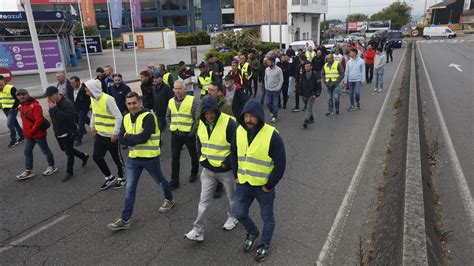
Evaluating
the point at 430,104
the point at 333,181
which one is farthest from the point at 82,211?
the point at 430,104

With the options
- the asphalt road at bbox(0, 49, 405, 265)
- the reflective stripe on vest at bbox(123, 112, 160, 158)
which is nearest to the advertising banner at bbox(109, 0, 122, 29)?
the asphalt road at bbox(0, 49, 405, 265)

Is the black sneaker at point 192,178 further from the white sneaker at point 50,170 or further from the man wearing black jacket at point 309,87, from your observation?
the man wearing black jacket at point 309,87

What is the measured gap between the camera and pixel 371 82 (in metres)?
15.8

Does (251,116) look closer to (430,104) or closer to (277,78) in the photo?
(277,78)

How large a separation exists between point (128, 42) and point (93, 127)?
43.1 meters

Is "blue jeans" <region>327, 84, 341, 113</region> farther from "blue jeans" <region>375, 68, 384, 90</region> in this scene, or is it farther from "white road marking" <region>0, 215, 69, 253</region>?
"white road marking" <region>0, 215, 69, 253</region>

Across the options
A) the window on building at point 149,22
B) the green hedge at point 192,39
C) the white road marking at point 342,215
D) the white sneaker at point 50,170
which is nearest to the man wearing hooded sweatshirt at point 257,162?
the white road marking at point 342,215

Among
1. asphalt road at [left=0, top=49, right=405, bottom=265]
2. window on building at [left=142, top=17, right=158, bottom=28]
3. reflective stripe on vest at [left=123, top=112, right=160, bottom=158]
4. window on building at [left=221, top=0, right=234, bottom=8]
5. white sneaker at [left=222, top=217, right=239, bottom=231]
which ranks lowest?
asphalt road at [left=0, top=49, right=405, bottom=265]

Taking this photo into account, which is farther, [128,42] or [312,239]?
[128,42]

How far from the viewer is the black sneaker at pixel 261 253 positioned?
12.2 feet

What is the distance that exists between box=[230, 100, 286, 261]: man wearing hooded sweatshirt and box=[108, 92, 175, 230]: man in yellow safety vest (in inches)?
52.6

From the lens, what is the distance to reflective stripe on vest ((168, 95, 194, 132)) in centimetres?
538

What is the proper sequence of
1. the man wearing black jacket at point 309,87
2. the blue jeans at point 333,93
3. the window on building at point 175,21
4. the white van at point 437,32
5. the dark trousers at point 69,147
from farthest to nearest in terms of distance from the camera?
the window on building at point 175,21 < the white van at point 437,32 < the blue jeans at point 333,93 < the man wearing black jacket at point 309,87 < the dark trousers at point 69,147

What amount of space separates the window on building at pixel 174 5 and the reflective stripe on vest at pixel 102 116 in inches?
2787
